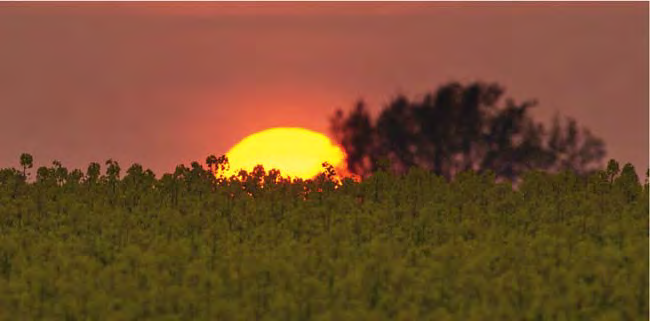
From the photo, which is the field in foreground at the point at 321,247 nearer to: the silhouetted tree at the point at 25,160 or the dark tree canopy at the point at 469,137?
the silhouetted tree at the point at 25,160

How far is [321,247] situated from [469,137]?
38950 millimetres

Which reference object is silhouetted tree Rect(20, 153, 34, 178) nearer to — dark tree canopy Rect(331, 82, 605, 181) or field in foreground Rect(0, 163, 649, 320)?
field in foreground Rect(0, 163, 649, 320)

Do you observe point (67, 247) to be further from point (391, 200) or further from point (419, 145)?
point (419, 145)

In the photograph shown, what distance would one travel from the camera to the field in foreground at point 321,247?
12391 mm

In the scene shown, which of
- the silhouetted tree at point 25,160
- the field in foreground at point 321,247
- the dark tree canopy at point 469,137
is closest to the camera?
the field in foreground at point 321,247

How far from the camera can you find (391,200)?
19.7m

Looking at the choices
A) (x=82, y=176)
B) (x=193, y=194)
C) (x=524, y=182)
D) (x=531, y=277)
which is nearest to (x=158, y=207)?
(x=193, y=194)

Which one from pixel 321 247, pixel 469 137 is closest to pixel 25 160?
pixel 321 247

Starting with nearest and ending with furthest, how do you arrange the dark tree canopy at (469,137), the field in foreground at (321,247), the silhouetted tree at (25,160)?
1. the field in foreground at (321,247)
2. the silhouetted tree at (25,160)
3. the dark tree canopy at (469,137)

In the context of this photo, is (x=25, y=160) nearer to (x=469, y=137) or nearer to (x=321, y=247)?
(x=321, y=247)

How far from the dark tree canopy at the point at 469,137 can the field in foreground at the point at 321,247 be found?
3133 cm

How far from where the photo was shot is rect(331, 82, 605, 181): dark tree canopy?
172 ft

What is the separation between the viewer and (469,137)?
53156mm

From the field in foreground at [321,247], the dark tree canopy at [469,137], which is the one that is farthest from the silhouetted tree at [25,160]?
the dark tree canopy at [469,137]
